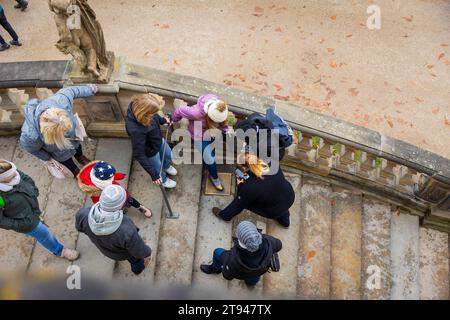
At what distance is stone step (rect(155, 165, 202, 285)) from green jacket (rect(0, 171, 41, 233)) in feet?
5.60

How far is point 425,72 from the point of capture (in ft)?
27.4

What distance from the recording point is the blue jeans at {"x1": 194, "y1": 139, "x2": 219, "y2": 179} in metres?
5.60

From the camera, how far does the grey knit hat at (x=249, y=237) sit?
435cm

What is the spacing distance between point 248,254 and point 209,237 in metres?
1.50

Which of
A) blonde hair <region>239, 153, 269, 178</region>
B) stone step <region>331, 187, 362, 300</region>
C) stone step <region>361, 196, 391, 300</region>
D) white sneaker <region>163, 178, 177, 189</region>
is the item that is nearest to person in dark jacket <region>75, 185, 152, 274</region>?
white sneaker <region>163, 178, 177, 189</region>

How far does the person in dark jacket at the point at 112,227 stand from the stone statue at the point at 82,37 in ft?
5.67

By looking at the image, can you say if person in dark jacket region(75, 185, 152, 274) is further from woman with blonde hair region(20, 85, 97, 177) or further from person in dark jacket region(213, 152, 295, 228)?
person in dark jacket region(213, 152, 295, 228)

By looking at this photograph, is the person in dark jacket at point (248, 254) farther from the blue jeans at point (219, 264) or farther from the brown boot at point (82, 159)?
the brown boot at point (82, 159)

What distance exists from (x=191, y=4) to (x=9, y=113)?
4697 mm

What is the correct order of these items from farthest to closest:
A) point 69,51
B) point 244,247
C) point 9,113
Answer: point 9,113 < point 69,51 < point 244,247

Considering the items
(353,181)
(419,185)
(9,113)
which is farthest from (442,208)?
(9,113)

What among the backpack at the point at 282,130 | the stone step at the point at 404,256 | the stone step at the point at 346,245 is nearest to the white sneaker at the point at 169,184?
the backpack at the point at 282,130

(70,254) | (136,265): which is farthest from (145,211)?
(70,254)

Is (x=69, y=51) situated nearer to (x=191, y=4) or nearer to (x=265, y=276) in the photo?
(x=265, y=276)
